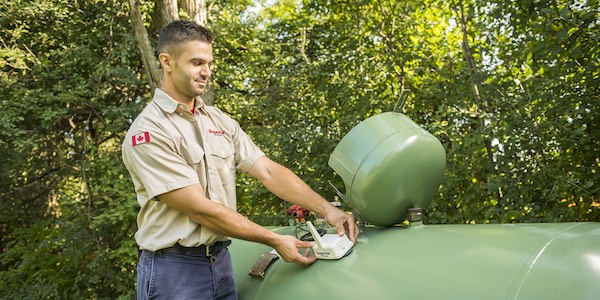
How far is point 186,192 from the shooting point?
204 cm

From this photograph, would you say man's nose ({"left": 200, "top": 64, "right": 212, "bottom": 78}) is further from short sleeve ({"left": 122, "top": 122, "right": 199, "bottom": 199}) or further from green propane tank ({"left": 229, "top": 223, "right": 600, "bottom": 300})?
green propane tank ({"left": 229, "top": 223, "right": 600, "bottom": 300})

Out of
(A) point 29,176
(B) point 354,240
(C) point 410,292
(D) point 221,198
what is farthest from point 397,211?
(A) point 29,176

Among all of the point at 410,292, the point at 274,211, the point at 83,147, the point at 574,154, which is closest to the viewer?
the point at 410,292

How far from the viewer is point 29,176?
7938 mm

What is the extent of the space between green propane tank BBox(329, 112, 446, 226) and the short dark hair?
31.6 inches

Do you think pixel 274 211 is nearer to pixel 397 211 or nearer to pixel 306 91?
pixel 306 91

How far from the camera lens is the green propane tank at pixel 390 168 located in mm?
2172

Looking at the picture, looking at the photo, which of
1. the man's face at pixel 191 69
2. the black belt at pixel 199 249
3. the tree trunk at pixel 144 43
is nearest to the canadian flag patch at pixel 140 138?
the man's face at pixel 191 69

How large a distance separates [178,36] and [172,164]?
578mm

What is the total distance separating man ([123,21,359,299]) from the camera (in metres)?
2.06

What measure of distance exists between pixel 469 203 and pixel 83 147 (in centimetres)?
546

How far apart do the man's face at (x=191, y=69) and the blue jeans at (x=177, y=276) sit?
0.70m

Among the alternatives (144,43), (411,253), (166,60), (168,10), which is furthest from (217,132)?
(168,10)

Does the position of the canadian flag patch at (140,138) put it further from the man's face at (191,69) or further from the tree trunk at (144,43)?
the tree trunk at (144,43)
